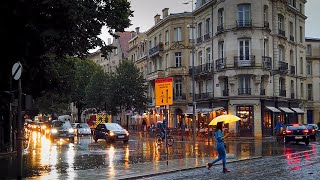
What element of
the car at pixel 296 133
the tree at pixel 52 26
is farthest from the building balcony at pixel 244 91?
the tree at pixel 52 26

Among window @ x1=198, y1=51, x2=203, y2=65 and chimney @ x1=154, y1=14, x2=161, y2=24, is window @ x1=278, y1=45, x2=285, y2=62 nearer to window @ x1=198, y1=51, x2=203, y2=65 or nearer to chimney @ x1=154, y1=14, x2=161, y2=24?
window @ x1=198, y1=51, x2=203, y2=65

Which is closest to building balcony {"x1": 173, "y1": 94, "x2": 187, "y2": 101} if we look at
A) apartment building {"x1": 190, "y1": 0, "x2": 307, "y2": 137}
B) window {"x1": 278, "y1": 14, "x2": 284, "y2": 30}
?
apartment building {"x1": 190, "y1": 0, "x2": 307, "y2": 137}

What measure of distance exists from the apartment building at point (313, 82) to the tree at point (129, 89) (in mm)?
26031

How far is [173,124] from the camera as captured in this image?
212 ft

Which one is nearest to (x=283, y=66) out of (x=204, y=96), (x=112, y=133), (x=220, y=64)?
(x=220, y=64)

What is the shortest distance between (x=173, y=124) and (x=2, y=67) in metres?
43.4

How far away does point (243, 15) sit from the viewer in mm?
50531

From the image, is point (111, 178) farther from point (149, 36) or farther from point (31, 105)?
point (149, 36)

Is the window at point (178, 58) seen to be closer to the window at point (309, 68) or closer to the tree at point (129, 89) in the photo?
the tree at point (129, 89)

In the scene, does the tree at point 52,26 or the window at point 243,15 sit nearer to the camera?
the tree at point 52,26

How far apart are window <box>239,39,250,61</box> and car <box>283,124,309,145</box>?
15.9 metres

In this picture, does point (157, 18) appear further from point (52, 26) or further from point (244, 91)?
point (52, 26)

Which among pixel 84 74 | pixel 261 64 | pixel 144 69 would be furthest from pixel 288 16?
pixel 84 74

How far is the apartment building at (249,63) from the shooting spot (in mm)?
50000
